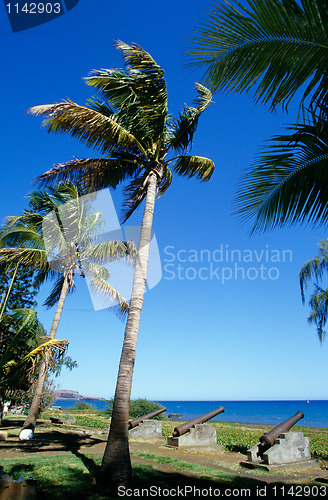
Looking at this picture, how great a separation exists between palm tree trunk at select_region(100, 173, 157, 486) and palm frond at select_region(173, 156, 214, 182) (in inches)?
81.0

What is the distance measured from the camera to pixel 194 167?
434 inches

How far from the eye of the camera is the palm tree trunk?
6074 mm

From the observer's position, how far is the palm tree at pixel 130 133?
310 inches

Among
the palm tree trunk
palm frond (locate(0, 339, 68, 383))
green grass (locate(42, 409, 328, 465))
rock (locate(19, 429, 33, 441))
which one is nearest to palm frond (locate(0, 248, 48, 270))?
palm frond (locate(0, 339, 68, 383))

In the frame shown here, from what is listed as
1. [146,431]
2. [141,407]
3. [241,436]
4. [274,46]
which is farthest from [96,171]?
[141,407]

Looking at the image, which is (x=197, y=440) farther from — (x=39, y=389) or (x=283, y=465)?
(x=39, y=389)

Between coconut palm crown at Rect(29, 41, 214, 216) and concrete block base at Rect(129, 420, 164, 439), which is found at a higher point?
coconut palm crown at Rect(29, 41, 214, 216)

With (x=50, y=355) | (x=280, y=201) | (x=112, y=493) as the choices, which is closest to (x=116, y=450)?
(x=112, y=493)

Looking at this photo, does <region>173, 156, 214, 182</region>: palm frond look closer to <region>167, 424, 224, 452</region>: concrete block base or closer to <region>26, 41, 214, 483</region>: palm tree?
<region>26, 41, 214, 483</region>: palm tree

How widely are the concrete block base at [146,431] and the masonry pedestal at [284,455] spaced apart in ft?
21.4

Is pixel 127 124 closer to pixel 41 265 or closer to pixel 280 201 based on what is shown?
pixel 280 201

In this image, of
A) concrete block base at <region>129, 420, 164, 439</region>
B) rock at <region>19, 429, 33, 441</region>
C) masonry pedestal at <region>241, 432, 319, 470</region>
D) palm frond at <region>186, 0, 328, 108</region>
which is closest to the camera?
palm frond at <region>186, 0, 328, 108</region>

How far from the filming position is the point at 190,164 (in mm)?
10906

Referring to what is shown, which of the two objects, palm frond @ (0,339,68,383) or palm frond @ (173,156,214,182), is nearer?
palm frond @ (0,339,68,383)
